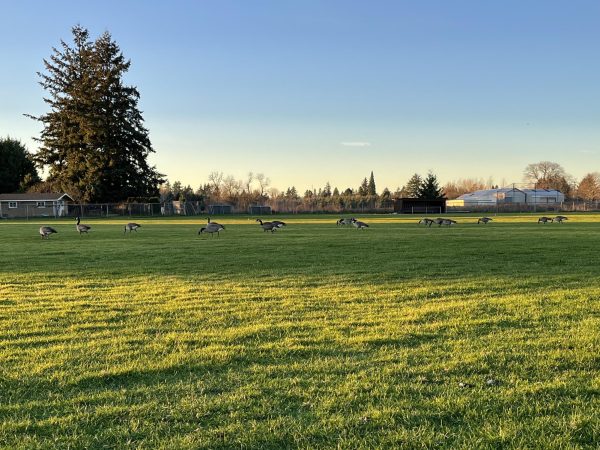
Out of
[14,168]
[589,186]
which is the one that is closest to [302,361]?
[14,168]

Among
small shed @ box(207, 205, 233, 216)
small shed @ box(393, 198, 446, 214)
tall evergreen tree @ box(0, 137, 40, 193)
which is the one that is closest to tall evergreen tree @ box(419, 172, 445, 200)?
small shed @ box(393, 198, 446, 214)

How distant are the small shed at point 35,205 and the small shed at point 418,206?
57.0 metres

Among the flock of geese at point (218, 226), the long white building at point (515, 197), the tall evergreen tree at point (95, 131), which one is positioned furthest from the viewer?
the long white building at point (515, 197)

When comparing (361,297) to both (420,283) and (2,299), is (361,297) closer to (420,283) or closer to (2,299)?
(420,283)

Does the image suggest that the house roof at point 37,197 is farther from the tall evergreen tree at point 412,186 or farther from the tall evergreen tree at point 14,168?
the tall evergreen tree at point 412,186

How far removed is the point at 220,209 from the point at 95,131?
989 inches

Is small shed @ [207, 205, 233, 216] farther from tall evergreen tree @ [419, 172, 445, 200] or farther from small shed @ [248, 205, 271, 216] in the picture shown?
tall evergreen tree @ [419, 172, 445, 200]

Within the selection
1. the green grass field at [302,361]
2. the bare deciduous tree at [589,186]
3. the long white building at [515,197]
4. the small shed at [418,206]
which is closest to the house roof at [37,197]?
the small shed at [418,206]

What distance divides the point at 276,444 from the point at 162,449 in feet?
2.94

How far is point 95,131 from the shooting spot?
235ft

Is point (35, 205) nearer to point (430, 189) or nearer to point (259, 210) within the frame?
point (259, 210)

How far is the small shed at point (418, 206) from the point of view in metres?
86.9

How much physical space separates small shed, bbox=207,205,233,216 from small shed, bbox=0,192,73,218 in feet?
74.5

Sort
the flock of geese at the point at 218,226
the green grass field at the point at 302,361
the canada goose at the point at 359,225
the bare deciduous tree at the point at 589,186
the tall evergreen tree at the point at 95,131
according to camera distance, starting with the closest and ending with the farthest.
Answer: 1. the green grass field at the point at 302,361
2. the flock of geese at the point at 218,226
3. the canada goose at the point at 359,225
4. the tall evergreen tree at the point at 95,131
5. the bare deciduous tree at the point at 589,186
